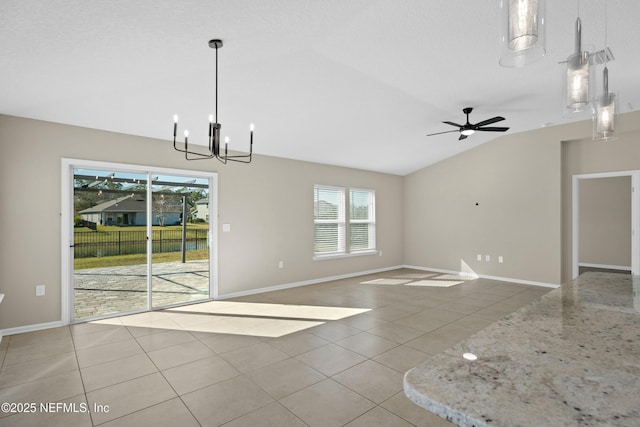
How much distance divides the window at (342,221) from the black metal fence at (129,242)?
247 cm

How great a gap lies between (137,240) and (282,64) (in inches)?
128

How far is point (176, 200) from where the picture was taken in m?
5.06

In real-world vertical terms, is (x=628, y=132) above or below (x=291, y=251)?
above

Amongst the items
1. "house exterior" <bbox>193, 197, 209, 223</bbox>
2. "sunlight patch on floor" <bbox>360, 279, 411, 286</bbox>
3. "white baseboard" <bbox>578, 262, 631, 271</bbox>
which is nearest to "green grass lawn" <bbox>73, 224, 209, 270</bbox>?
"house exterior" <bbox>193, 197, 209, 223</bbox>

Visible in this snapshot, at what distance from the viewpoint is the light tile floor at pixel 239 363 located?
2.29m

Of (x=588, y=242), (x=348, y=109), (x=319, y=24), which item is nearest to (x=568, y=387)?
(x=319, y=24)

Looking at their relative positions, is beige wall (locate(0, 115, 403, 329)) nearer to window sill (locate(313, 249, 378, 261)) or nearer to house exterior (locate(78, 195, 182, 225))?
window sill (locate(313, 249, 378, 261))

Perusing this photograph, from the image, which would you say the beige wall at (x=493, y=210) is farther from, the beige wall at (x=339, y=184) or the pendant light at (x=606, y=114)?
the pendant light at (x=606, y=114)

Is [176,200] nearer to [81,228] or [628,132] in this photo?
[81,228]

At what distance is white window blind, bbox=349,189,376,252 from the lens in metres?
7.62

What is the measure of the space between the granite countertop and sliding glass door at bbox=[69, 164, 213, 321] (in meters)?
4.80

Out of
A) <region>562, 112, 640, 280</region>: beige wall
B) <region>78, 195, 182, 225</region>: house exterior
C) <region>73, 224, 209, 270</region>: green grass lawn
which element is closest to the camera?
<region>73, 224, 209, 270</region>: green grass lawn

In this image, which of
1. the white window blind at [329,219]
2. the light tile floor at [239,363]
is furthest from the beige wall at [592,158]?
the white window blind at [329,219]

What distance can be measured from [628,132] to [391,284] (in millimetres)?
4764
